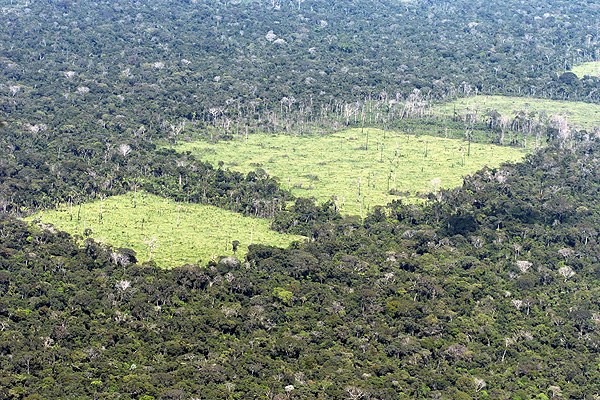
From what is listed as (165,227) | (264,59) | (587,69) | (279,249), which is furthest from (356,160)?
(587,69)

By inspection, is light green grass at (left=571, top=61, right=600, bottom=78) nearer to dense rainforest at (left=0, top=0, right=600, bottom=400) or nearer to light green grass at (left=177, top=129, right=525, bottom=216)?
dense rainforest at (left=0, top=0, right=600, bottom=400)

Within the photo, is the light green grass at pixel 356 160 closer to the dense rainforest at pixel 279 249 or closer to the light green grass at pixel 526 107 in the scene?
the dense rainforest at pixel 279 249

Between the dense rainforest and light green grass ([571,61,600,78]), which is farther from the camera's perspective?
light green grass ([571,61,600,78])

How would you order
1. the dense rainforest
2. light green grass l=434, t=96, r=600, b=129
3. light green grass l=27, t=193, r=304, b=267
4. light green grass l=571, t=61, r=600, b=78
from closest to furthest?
the dense rainforest < light green grass l=27, t=193, r=304, b=267 < light green grass l=434, t=96, r=600, b=129 < light green grass l=571, t=61, r=600, b=78

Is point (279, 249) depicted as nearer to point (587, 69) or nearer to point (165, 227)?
point (165, 227)

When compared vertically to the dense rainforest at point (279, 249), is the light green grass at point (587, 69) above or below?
above

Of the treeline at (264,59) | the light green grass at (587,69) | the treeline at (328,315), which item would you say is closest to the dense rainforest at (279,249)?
the treeline at (328,315)

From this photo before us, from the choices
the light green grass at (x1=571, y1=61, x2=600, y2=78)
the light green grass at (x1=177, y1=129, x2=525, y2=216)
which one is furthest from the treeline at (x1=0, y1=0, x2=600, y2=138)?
the light green grass at (x1=177, y1=129, x2=525, y2=216)
